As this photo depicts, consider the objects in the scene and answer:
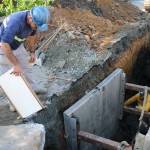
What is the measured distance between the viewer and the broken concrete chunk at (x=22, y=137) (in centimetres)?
348

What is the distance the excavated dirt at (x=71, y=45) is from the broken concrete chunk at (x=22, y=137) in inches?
25.9

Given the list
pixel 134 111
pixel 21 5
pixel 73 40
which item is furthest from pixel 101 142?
pixel 21 5

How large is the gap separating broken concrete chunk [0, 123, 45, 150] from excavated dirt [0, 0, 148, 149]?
657 mm

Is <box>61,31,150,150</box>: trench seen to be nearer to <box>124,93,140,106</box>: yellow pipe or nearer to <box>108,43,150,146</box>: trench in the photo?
<box>108,43,150,146</box>: trench

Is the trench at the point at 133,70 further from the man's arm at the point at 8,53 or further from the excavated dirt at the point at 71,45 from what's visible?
the man's arm at the point at 8,53

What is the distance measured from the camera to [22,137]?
3.65 m

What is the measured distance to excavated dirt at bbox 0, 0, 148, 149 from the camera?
5.17 m

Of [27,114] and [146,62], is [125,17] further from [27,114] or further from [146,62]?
[27,114]

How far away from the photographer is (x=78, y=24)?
7.42m

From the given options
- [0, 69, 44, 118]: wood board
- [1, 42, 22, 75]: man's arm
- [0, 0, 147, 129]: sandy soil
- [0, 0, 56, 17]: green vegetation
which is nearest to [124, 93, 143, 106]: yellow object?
[0, 0, 147, 129]: sandy soil

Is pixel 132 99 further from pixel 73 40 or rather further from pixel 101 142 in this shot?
pixel 101 142

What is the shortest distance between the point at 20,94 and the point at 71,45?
2795mm

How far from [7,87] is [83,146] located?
2288mm

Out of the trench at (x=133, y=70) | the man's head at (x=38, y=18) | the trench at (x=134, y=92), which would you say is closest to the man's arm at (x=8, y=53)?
the man's head at (x=38, y=18)
